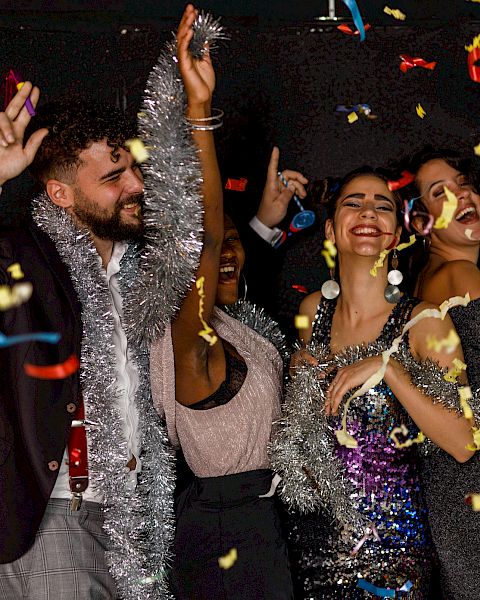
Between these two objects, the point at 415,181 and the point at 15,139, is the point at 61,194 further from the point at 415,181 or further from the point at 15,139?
the point at 415,181

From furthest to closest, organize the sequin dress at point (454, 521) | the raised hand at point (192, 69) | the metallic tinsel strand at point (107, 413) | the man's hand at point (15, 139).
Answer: the sequin dress at point (454, 521), the metallic tinsel strand at point (107, 413), the man's hand at point (15, 139), the raised hand at point (192, 69)

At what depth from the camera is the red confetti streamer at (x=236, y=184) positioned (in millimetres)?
3477

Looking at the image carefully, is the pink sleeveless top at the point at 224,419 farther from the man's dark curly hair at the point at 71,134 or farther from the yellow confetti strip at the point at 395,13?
the yellow confetti strip at the point at 395,13

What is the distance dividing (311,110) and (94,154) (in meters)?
1.08

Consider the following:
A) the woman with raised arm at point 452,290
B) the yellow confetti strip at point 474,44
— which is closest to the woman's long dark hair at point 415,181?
the woman with raised arm at point 452,290

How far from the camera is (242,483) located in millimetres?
Result: 2615

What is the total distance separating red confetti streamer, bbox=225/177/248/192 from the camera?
11.4 ft

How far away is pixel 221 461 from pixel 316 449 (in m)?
0.26

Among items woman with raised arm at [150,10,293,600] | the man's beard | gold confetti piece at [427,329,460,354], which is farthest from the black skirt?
the man's beard

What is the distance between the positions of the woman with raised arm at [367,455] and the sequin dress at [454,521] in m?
0.08

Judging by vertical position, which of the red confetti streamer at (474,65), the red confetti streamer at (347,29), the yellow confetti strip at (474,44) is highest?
the red confetti streamer at (347,29)

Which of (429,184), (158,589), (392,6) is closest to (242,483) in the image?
(158,589)

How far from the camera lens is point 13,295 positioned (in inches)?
91.2

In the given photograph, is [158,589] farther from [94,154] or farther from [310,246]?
[310,246]
